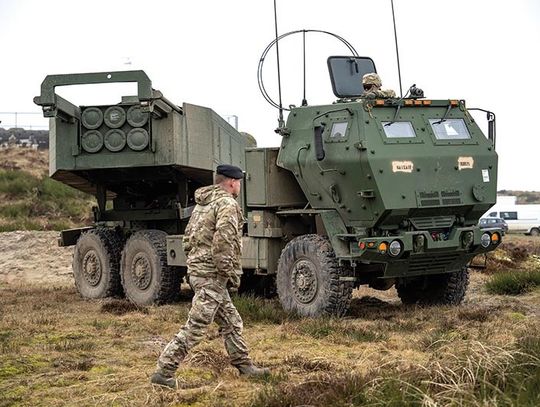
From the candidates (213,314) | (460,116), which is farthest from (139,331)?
(460,116)

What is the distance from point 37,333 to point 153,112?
14.6ft

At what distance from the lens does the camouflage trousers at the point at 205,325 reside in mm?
7664

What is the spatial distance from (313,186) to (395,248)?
5.12 ft

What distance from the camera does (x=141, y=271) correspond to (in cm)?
1530

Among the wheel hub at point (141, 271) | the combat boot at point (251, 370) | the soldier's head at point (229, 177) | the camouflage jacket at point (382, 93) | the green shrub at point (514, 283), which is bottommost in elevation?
the combat boot at point (251, 370)

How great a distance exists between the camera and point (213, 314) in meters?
7.81

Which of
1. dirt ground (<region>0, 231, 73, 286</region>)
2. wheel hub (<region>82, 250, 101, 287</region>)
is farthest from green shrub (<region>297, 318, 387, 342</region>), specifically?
dirt ground (<region>0, 231, 73, 286</region>)

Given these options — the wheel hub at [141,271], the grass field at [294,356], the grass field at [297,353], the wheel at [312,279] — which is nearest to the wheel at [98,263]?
the grass field at [297,353]

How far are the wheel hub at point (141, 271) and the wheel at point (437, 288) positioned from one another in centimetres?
397

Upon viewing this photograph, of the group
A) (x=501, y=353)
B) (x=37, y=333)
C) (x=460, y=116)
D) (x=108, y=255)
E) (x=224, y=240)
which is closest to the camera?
(x=501, y=353)

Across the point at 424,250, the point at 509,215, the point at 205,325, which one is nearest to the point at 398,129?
the point at 424,250

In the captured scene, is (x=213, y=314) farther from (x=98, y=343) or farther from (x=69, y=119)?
(x=69, y=119)

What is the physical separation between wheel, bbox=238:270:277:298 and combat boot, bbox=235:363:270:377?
7019mm

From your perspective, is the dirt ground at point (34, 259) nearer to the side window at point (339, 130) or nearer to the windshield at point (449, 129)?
the side window at point (339, 130)
